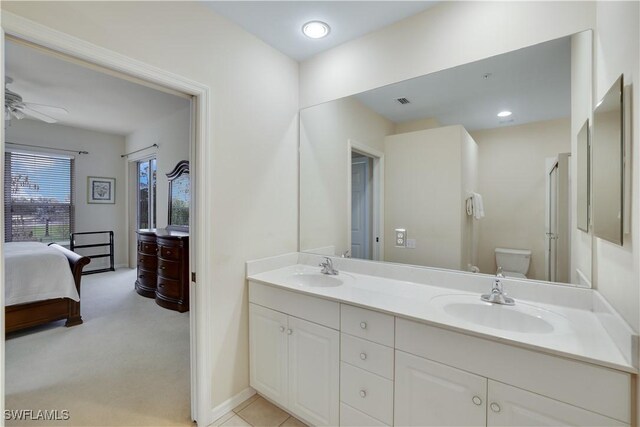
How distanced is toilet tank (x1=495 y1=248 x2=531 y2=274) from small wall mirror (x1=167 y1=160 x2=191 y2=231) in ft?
13.2

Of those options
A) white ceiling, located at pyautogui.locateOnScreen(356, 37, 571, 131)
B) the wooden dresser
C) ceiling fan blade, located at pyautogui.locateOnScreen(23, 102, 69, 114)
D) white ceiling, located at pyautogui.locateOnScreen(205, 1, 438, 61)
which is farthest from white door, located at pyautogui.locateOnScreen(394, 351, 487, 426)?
ceiling fan blade, located at pyautogui.locateOnScreen(23, 102, 69, 114)

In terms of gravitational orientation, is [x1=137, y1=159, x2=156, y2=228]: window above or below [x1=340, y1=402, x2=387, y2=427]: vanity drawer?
above

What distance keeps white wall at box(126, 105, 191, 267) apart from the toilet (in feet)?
13.1

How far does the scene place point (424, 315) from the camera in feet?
4.09

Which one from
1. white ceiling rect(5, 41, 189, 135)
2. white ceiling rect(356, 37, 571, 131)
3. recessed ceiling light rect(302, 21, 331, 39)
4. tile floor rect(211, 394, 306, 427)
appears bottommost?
tile floor rect(211, 394, 306, 427)

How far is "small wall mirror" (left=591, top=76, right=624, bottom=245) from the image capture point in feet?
3.12

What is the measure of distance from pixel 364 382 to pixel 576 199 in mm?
1386

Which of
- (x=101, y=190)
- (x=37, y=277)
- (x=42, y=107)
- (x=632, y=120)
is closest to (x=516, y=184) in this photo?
(x=632, y=120)

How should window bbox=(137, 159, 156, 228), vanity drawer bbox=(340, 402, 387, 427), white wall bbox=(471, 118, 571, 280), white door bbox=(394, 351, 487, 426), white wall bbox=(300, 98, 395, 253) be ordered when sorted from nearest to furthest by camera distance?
white door bbox=(394, 351, 487, 426) → vanity drawer bbox=(340, 402, 387, 427) → white wall bbox=(471, 118, 571, 280) → white wall bbox=(300, 98, 395, 253) → window bbox=(137, 159, 156, 228)

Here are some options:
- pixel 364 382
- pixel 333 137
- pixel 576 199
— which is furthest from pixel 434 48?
pixel 364 382

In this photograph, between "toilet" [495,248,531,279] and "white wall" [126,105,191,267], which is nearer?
"toilet" [495,248,531,279]

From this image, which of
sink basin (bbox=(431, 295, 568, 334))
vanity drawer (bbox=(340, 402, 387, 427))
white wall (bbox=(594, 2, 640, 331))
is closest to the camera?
white wall (bbox=(594, 2, 640, 331))

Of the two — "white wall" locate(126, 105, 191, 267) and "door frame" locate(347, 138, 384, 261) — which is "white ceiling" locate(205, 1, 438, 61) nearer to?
"door frame" locate(347, 138, 384, 261)

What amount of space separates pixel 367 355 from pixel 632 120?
137cm
